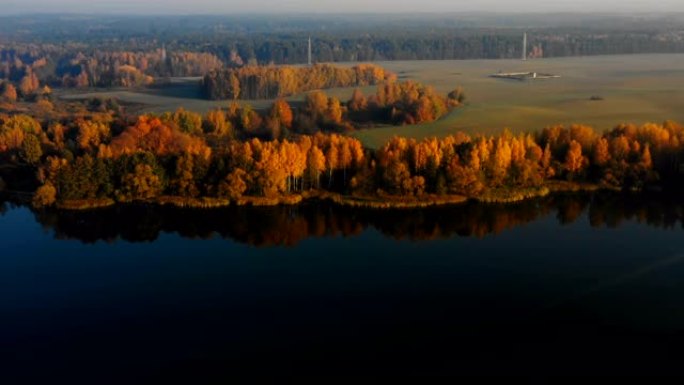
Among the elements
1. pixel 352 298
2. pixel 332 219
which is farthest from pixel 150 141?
pixel 352 298

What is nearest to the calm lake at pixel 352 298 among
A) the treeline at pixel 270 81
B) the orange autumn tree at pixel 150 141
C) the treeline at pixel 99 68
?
the orange autumn tree at pixel 150 141

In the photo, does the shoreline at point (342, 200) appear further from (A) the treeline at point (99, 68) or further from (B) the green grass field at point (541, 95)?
(A) the treeline at point (99, 68)

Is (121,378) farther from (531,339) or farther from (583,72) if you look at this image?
(583,72)

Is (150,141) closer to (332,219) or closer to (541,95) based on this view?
(332,219)

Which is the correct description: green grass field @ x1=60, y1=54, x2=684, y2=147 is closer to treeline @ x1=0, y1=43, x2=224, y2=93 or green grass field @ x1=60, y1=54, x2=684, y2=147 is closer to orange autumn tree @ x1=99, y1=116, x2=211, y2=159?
treeline @ x1=0, y1=43, x2=224, y2=93

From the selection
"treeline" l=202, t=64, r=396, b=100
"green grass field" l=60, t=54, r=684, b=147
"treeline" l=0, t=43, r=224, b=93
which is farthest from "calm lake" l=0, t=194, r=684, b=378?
"treeline" l=0, t=43, r=224, b=93
